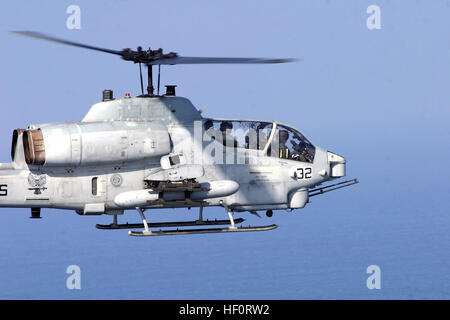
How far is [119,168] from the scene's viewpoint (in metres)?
27.4

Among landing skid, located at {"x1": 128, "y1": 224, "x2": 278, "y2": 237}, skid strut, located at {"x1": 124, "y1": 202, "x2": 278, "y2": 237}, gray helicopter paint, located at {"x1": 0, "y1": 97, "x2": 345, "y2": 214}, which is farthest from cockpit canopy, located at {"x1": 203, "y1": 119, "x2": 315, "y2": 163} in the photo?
landing skid, located at {"x1": 128, "y1": 224, "x2": 278, "y2": 237}

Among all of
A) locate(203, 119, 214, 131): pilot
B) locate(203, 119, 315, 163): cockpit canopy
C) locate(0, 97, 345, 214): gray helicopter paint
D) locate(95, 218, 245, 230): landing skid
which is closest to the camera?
locate(0, 97, 345, 214): gray helicopter paint

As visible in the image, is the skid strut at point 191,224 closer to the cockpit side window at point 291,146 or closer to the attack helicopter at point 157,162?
the attack helicopter at point 157,162

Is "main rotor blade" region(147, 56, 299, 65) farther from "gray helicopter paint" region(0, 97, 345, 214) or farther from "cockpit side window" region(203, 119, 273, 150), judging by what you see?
"cockpit side window" region(203, 119, 273, 150)

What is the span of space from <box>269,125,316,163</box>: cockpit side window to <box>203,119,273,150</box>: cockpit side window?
307 millimetres

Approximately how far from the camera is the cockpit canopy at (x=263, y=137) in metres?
28.5

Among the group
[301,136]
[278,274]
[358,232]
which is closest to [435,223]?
[358,232]

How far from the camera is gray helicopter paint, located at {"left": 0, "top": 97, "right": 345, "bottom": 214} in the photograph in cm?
2683

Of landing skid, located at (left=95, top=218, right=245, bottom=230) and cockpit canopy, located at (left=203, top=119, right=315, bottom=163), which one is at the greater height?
cockpit canopy, located at (left=203, top=119, right=315, bottom=163)

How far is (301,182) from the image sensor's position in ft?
96.0

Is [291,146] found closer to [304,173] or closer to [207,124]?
[304,173]

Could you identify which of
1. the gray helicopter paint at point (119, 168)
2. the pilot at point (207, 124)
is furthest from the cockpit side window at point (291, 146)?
the pilot at point (207, 124)

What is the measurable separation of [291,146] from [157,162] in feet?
13.1

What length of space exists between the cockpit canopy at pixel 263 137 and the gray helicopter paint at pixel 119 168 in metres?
0.26
